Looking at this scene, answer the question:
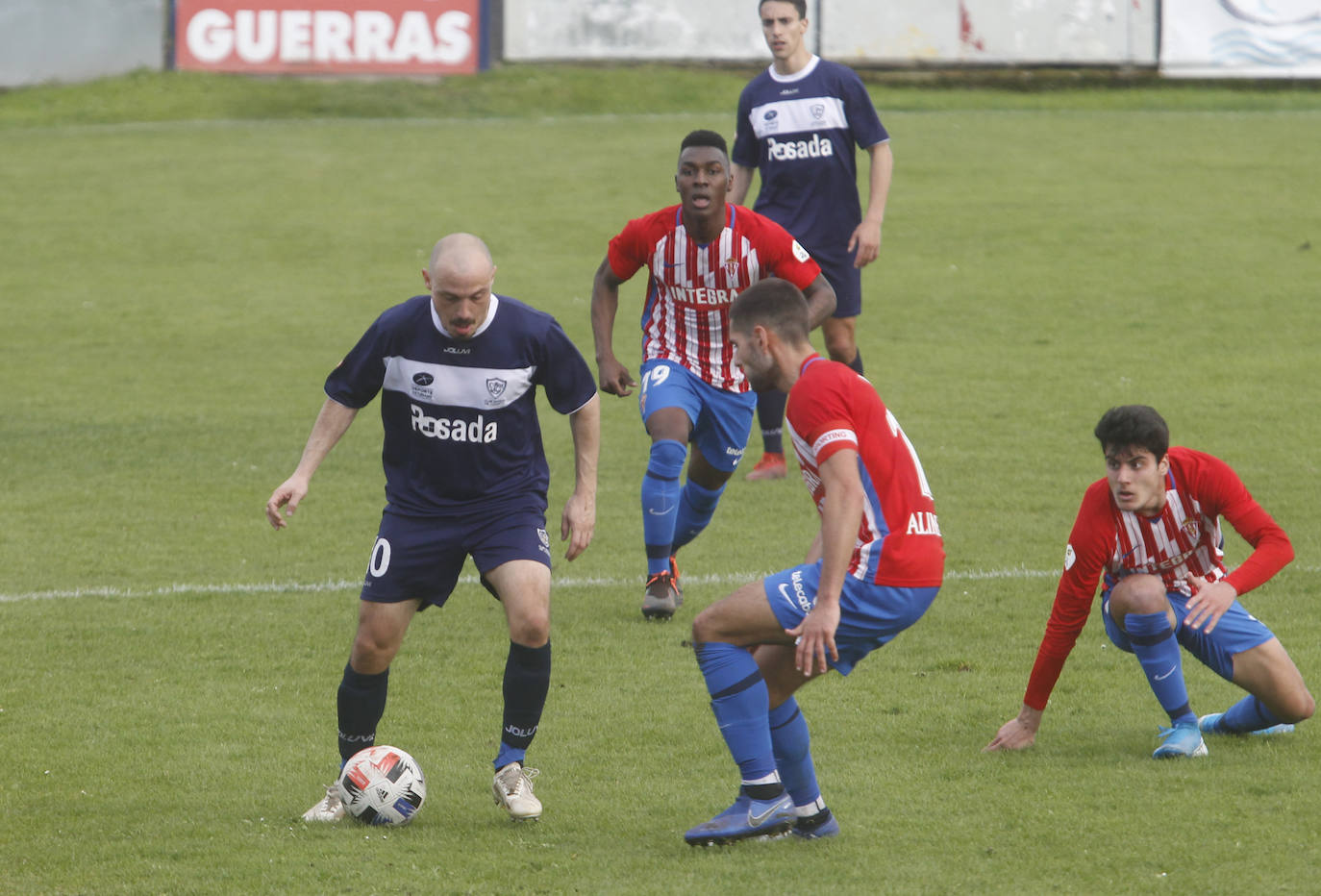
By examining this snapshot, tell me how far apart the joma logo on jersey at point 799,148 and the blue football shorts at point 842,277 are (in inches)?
24.0

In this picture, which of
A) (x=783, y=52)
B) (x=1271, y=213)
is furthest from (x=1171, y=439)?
(x=1271, y=213)

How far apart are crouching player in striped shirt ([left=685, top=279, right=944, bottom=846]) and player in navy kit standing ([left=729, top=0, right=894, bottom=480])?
4.83 meters

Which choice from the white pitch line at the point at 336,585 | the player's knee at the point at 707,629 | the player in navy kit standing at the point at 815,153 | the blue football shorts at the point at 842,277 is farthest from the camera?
the blue football shorts at the point at 842,277

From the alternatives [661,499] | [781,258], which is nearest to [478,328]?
[661,499]

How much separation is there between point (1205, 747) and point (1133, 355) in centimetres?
858

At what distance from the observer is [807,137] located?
1019 cm

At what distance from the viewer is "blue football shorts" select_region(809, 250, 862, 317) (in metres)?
10.5

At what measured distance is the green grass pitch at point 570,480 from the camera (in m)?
5.32

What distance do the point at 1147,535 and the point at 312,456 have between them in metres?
2.91

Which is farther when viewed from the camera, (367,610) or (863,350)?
(863,350)

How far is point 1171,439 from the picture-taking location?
37.2 feet

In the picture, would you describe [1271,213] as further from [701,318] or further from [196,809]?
[196,809]

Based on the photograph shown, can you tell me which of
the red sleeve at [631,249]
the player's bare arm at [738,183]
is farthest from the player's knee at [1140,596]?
the player's bare arm at [738,183]

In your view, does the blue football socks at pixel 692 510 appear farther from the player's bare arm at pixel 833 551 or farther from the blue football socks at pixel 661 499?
the player's bare arm at pixel 833 551
